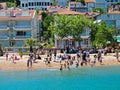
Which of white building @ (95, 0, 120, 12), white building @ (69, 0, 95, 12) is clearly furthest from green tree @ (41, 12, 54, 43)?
white building @ (95, 0, 120, 12)

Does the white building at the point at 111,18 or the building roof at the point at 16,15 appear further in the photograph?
the white building at the point at 111,18

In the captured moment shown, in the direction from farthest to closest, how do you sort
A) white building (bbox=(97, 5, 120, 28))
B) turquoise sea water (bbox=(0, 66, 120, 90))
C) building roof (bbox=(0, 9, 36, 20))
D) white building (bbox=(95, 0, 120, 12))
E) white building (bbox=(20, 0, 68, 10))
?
white building (bbox=(20, 0, 68, 10))
white building (bbox=(95, 0, 120, 12))
white building (bbox=(97, 5, 120, 28))
building roof (bbox=(0, 9, 36, 20))
turquoise sea water (bbox=(0, 66, 120, 90))

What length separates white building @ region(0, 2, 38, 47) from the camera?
98225 millimetres

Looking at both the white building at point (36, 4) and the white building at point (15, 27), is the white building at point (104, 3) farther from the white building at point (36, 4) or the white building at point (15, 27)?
the white building at point (15, 27)

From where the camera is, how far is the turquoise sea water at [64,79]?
4972 centimetres

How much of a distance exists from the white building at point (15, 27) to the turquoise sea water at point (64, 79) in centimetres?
3648

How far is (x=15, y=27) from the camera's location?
9881 centimetres

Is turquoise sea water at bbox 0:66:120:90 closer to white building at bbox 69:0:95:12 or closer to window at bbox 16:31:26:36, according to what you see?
window at bbox 16:31:26:36

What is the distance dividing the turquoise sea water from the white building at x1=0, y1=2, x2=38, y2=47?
3648 centimetres

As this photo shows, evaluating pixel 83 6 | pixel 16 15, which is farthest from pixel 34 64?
pixel 83 6

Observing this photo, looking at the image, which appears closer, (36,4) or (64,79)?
(64,79)

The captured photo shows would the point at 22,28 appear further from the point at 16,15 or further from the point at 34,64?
the point at 34,64

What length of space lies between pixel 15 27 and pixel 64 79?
149ft

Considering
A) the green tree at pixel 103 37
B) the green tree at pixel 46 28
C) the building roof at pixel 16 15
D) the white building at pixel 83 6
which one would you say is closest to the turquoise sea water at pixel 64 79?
the green tree at pixel 103 37
